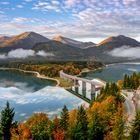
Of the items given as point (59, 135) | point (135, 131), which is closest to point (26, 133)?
point (59, 135)

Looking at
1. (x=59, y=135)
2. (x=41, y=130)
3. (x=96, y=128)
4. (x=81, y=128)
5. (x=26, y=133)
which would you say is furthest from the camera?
(x=96, y=128)

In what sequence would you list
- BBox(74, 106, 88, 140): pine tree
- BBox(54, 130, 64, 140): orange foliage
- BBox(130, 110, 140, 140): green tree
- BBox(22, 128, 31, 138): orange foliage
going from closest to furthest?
1. BBox(22, 128, 31, 138): orange foliage
2. BBox(54, 130, 64, 140): orange foliage
3. BBox(130, 110, 140, 140): green tree
4. BBox(74, 106, 88, 140): pine tree

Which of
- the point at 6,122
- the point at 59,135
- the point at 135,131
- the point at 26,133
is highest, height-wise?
the point at 6,122

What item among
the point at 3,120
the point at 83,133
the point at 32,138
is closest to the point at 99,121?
the point at 83,133

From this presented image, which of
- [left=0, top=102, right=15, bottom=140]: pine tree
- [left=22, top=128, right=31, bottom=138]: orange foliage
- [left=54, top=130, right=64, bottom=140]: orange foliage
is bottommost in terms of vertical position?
[left=54, top=130, right=64, bottom=140]: orange foliage

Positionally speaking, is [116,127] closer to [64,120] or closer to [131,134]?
[131,134]

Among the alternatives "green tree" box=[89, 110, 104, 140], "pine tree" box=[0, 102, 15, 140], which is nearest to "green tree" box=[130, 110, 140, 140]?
"green tree" box=[89, 110, 104, 140]

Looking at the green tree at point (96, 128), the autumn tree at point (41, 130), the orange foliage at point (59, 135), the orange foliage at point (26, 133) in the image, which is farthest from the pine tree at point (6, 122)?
the green tree at point (96, 128)

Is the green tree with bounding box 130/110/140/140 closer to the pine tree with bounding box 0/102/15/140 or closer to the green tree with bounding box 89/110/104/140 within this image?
the green tree with bounding box 89/110/104/140

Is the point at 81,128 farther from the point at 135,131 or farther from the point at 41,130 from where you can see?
the point at 135,131
